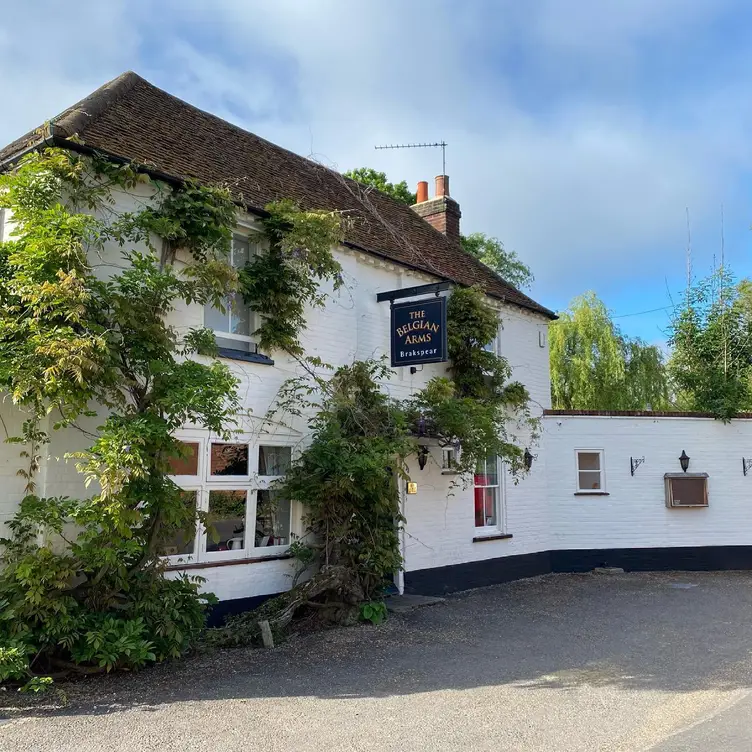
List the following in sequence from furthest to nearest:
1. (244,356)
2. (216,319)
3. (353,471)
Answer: (216,319), (244,356), (353,471)

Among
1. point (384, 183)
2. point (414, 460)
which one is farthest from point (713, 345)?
point (384, 183)

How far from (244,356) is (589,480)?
919cm

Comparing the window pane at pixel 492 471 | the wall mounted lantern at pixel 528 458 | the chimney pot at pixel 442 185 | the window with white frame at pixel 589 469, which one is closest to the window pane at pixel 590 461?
the window with white frame at pixel 589 469

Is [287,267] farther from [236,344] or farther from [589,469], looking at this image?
[589,469]

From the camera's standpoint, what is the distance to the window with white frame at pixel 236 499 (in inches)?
346

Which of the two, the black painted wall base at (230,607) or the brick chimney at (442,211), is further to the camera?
the brick chimney at (442,211)

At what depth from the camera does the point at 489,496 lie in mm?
14133

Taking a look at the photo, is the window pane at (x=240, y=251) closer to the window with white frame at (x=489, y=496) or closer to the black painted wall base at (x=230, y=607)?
the black painted wall base at (x=230, y=607)

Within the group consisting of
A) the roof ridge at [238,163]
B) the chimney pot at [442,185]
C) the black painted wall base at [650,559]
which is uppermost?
the chimney pot at [442,185]

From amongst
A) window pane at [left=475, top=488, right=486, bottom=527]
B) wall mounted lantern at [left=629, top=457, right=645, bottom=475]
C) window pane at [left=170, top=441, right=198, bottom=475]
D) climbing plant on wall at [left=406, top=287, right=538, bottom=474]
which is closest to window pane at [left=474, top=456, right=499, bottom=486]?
window pane at [left=475, top=488, right=486, bottom=527]

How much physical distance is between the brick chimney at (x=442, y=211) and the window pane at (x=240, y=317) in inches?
329

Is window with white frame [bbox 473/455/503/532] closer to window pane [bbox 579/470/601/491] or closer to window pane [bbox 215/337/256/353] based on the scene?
window pane [bbox 579/470/601/491]

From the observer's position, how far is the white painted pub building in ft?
29.7

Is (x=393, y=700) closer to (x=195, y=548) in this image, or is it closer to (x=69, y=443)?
(x=195, y=548)
